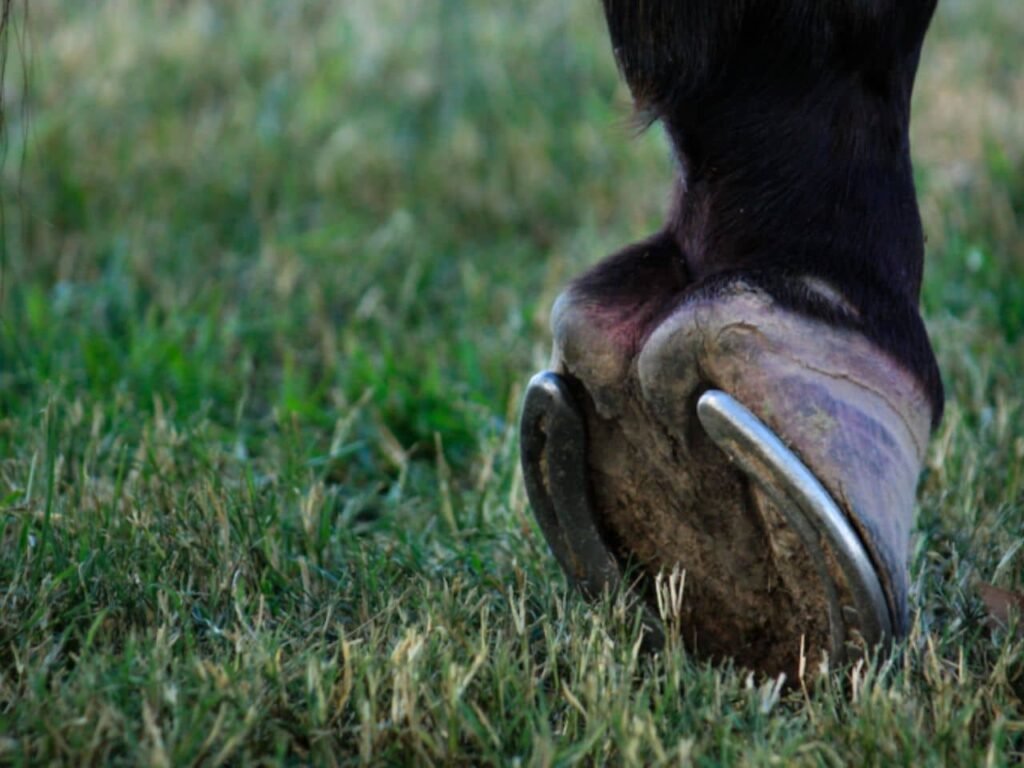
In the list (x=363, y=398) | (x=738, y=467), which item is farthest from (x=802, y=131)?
(x=363, y=398)

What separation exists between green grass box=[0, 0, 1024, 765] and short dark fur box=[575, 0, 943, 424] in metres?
0.14

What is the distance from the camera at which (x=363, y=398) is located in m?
2.55

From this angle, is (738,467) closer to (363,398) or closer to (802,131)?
(802,131)

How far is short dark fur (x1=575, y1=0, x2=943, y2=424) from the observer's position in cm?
166

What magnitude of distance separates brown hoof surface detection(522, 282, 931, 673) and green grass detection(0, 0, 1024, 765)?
8 cm

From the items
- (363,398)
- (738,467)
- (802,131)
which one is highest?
(802,131)

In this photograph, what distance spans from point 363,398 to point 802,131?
1.08 m

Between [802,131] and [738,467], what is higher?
[802,131]

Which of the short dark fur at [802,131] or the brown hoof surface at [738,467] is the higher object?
the short dark fur at [802,131]

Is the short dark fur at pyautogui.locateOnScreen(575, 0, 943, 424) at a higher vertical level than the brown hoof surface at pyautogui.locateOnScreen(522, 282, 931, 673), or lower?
higher

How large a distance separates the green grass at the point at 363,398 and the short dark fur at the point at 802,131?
14cm

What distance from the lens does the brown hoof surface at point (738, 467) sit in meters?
1.60

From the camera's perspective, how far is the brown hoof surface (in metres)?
1.60

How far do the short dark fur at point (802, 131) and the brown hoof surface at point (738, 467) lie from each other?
2.5 inches
